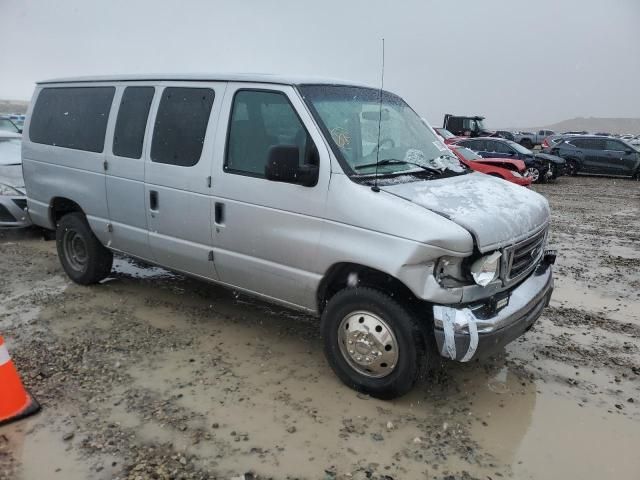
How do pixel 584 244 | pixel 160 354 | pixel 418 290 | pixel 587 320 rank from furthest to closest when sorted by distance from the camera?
pixel 584 244 < pixel 587 320 < pixel 160 354 < pixel 418 290

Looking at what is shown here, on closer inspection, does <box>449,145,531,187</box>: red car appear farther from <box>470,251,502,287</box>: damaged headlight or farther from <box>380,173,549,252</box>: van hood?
<box>470,251,502,287</box>: damaged headlight

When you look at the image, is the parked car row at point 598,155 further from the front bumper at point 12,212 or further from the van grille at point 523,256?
the front bumper at point 12,212

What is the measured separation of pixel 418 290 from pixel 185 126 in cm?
246

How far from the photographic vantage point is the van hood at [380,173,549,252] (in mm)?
3166

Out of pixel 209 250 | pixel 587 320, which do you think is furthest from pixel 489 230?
pixel 587 320

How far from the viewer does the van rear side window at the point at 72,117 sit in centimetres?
504

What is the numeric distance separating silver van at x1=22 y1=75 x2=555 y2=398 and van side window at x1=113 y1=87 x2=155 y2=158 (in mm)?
15

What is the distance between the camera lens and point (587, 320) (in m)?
5.06

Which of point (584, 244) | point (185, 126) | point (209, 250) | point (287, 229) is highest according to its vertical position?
point (185, 126)

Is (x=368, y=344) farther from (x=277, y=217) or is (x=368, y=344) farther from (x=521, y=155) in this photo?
(x=521, y=155)

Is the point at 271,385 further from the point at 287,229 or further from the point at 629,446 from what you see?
the point at 629,446

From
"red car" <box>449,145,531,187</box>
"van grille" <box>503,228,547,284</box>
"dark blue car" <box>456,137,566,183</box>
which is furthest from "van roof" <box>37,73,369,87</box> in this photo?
"dark blue car" <box>456,137,566,183</box>

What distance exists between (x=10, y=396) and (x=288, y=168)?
7.55 feet

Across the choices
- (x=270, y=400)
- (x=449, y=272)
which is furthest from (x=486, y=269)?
(x=270, y=400)
